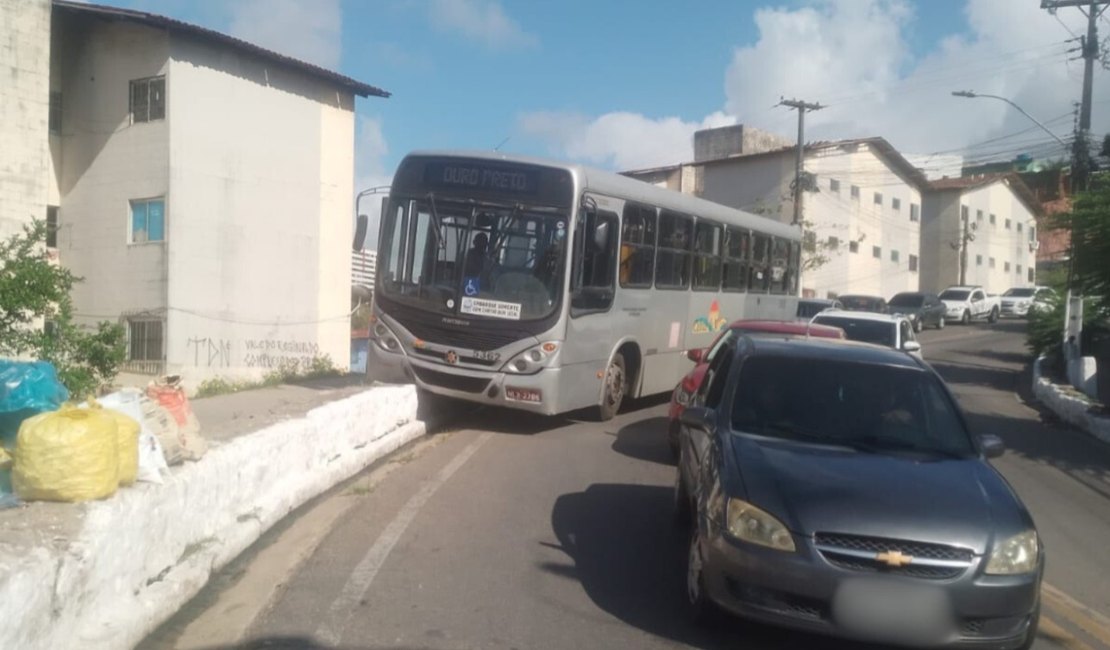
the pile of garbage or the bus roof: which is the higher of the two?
the bus roof

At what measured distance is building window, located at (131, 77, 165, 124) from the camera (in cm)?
2319

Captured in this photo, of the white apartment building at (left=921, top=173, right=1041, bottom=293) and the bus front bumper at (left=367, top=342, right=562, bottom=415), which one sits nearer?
the bus front bumper at (left=367, top=342, right=562, bottom=415)

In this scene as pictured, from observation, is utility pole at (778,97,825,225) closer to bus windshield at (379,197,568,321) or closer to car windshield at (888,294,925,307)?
car windshield at (888,294,925,307)

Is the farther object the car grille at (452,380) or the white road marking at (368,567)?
the car grille at (452,380)

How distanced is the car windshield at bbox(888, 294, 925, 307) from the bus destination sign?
1276 inches

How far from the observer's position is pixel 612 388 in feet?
46.1

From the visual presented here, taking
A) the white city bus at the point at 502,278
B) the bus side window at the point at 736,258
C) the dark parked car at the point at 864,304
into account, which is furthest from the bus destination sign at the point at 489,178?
the dark parked car at the point at 864,304

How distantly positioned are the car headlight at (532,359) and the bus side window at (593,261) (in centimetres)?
57

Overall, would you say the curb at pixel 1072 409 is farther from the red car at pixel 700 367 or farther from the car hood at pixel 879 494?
the car hood at pixel 879 494

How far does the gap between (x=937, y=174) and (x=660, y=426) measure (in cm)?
7014

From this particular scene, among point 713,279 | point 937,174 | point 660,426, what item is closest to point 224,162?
point 713,279

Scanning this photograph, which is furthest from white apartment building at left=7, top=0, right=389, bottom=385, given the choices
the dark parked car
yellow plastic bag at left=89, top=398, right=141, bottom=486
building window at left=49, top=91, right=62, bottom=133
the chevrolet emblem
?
the chevrolet emblem

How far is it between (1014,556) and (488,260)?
7.87 metres

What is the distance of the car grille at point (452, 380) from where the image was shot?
477 inches
